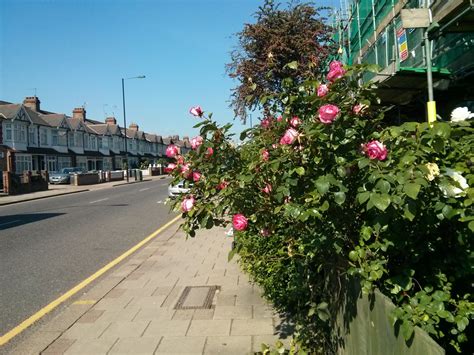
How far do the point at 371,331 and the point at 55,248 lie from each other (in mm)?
8877

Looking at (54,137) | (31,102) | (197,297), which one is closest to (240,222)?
(197,297)

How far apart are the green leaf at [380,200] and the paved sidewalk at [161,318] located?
236 centimetres

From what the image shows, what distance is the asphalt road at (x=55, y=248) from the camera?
6281 mm

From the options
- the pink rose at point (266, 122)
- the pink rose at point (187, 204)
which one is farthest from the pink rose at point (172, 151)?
the pink rose at point (266, 122)

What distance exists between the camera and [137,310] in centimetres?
514

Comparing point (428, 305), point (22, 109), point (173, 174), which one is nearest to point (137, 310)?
point (173, 174)

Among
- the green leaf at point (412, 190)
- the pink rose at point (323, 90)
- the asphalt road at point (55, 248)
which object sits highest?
the pink rose at point (323, 90)

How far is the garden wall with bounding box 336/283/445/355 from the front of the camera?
1.87m

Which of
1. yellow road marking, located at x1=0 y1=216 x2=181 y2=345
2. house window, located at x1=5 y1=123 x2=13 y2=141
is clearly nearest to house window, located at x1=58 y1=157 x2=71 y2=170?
house window, located at x1=5 y1=123 x2=13 y2=141

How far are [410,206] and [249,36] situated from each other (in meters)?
12.4

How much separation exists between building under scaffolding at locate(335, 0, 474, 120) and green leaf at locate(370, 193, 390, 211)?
4.39 meters

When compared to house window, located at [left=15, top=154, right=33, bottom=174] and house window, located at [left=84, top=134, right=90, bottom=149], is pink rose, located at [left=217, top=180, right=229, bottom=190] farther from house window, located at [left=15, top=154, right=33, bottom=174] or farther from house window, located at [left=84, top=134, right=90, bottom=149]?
house window, located at [left=84, top=134, right=90, bottom=149]

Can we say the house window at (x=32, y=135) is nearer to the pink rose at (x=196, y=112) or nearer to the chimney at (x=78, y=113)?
the chimney at (x=78, y=113)

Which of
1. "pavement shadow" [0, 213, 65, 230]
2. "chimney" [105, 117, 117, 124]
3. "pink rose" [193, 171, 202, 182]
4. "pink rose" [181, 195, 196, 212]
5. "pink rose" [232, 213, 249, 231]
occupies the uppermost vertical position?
"chimney" [105, 117, 117, 124]
